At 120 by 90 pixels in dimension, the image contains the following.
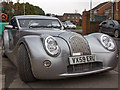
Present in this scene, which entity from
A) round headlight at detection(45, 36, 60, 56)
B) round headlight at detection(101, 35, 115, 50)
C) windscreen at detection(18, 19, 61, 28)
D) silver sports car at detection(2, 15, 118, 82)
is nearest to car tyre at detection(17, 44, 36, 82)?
silver sports car at detection(2, 15, 118, 82)

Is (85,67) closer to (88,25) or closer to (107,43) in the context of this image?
(107,43)

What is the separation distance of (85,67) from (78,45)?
416 mm

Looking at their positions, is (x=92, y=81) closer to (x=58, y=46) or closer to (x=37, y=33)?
(x=58, y=46)

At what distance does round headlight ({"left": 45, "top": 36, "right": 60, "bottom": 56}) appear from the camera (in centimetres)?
301

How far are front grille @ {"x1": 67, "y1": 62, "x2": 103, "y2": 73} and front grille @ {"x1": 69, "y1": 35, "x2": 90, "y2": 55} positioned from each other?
0.73 ft

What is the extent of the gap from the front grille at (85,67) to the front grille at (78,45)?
22 centimetres

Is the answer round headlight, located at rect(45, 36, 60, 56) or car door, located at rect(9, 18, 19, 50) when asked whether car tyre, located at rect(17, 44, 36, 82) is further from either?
car door, located at rect(9, 18, 19, 50)

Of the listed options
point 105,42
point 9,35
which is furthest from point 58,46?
point 9,35

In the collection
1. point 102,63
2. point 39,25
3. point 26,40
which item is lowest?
point 102,63

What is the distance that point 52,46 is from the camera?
3.07 m

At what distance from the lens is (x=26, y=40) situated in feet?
10.6

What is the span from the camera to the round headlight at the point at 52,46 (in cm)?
301

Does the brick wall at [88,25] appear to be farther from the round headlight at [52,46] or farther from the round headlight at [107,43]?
the round headlight at [52,46]

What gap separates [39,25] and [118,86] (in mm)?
2462
